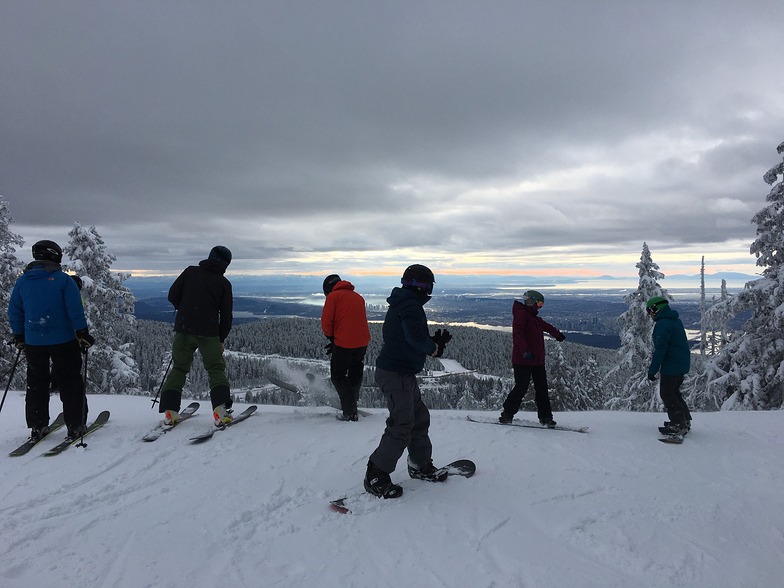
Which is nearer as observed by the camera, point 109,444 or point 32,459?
point 32,459

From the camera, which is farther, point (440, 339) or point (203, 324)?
point (203, 324)

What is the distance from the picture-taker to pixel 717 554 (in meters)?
3.46

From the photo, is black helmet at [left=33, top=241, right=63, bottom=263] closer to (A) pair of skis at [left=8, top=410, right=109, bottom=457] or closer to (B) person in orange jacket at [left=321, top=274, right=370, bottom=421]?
(A) pair of skis at [left=8, top=410, right=109, bottom=457]

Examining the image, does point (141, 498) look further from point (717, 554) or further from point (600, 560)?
point (717, 554)

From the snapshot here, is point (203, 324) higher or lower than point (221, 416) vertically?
higher

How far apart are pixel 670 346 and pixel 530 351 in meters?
2.15

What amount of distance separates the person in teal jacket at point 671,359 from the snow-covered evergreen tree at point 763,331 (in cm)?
944

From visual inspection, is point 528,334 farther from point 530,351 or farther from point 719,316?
point 719,316

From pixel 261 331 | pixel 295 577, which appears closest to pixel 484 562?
pixel 295 577

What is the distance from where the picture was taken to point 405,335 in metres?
4.38

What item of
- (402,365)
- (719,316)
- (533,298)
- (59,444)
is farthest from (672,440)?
(719,316)

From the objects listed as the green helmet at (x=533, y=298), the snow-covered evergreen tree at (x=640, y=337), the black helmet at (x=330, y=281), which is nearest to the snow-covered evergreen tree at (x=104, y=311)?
the black helmet at (x=330, y=281)

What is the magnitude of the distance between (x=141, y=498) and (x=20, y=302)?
11.6ft

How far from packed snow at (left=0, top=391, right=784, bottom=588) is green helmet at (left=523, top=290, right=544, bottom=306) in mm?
2228
